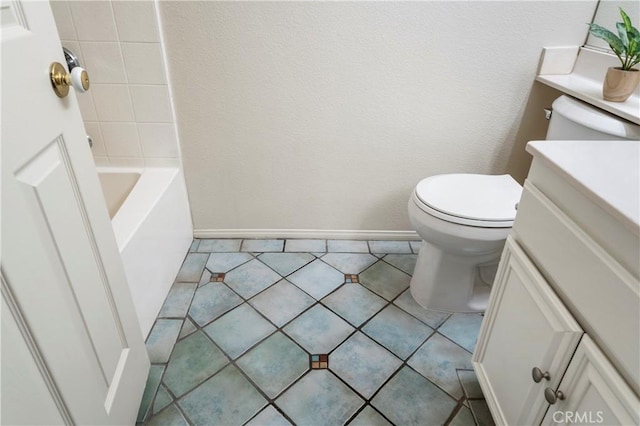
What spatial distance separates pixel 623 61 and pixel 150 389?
1899 millimetres

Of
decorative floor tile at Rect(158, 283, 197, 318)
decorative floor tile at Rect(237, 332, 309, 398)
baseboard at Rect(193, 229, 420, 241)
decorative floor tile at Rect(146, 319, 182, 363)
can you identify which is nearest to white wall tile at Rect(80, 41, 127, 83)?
baseboard at Rect(193, 229, 420, 241)

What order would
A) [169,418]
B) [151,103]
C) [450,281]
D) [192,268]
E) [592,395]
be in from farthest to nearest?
[192,268] < [151,103] < [450,281] < [169,418] < [592,395]

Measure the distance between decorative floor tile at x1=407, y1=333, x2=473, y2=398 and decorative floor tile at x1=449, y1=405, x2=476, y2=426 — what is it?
50 millimetres

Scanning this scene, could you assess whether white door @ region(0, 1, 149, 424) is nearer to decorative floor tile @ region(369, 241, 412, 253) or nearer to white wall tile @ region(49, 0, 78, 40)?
white wall tile @ region(49, 0, 78, 40)

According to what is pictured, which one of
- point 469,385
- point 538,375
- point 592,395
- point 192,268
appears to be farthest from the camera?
point 192,268

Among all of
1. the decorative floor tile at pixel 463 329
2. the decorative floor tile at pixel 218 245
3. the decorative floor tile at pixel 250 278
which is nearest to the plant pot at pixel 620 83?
the decorative floor tile at pixel 463 329

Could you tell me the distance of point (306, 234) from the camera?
1938 millimetres

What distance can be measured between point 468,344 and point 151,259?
3.98 feet

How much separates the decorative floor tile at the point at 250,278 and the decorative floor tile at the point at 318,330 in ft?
0.82

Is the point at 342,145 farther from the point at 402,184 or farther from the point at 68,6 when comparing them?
the point at 68,6

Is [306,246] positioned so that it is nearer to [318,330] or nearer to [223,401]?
[318,330]

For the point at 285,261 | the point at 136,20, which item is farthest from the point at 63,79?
the point at 285,261

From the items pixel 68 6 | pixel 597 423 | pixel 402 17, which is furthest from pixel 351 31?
pixel 597 423

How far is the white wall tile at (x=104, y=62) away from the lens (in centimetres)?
148
